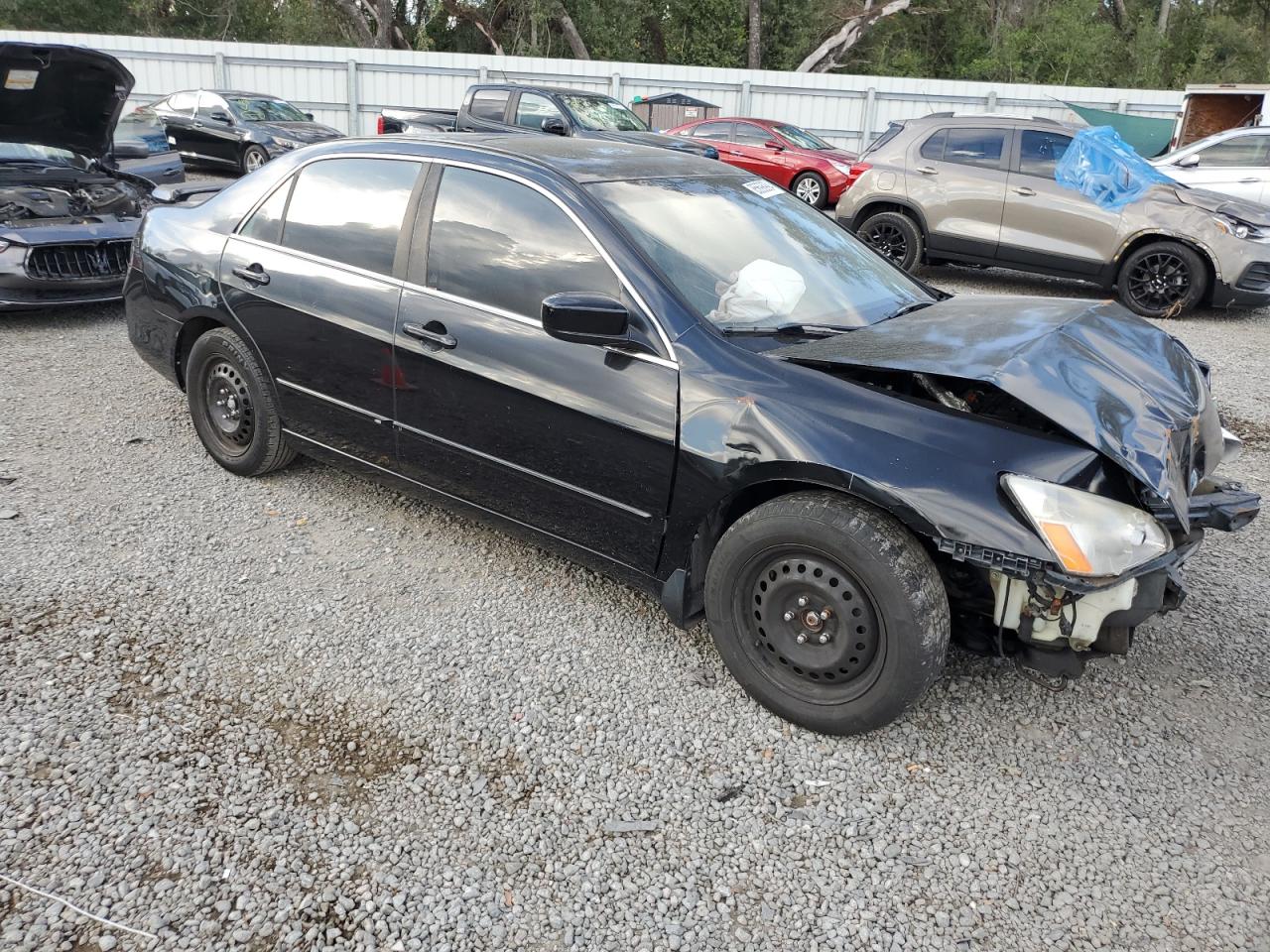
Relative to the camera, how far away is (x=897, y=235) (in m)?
9.69

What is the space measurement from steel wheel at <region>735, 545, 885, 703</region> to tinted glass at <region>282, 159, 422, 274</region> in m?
1.95

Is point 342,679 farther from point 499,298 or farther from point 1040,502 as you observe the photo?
point 1040,502

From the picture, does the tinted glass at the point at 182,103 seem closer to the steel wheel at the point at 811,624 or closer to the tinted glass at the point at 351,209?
the tinted glass at the point at 351,209

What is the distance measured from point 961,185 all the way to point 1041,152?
0.76 metres

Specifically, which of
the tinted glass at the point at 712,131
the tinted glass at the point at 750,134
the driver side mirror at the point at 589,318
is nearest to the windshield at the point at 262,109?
the tinted glass at the point at 712,131

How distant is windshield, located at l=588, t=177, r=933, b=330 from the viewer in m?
3.26

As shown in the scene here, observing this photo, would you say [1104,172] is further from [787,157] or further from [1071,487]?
[1071,487]

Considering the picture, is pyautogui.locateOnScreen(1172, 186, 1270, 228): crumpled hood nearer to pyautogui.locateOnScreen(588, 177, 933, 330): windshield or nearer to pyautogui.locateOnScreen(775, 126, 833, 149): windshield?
pyautogui.locateOnScreen(588, 177, 933, 330): windshield

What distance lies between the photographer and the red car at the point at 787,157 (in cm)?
1459

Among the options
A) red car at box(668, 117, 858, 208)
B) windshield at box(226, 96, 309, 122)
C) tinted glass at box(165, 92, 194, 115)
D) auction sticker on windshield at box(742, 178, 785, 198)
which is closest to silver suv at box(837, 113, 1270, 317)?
red car at box(668, 117, 858, 208)

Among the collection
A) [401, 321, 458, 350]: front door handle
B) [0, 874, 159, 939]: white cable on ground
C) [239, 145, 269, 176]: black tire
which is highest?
[239, 145, 269, 176]: black tire

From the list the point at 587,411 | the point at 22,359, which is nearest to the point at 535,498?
the point at 587,411

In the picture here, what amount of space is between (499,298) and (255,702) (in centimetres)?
160

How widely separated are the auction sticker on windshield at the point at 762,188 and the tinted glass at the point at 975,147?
239 inches
